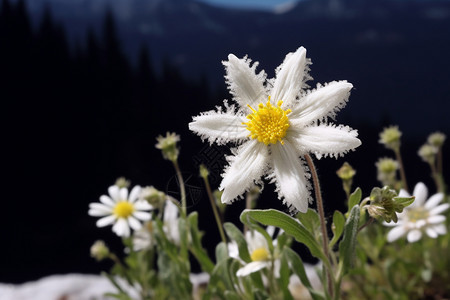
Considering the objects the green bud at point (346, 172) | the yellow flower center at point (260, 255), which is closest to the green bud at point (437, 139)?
the green bud at point (346, 172)

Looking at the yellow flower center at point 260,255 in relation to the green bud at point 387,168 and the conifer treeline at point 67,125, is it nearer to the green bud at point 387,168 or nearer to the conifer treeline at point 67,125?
the green bud at point 387,168

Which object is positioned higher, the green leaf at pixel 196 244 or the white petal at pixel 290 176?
the green leaf at pixel 196 244

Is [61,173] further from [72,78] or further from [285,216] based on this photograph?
[285,216]

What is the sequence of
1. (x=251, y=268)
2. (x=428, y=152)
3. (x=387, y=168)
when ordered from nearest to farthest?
1. (x=251, y=268)
2. (x=387, y=168)
3. (x=428, y=152)

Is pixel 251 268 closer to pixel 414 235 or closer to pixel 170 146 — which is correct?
pixel 170 146

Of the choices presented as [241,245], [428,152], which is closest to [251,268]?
[241,245]

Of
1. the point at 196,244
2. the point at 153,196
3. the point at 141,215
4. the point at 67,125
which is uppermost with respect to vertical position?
the point at 67,125
